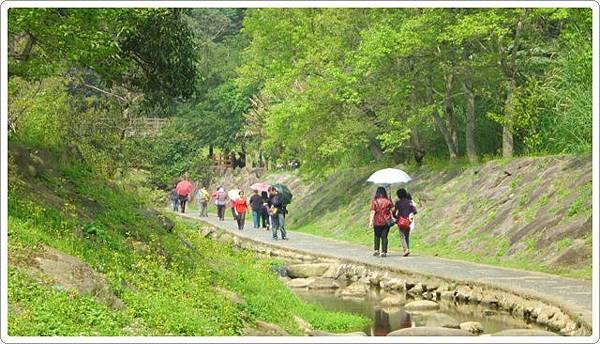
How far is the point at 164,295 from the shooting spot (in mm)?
14109

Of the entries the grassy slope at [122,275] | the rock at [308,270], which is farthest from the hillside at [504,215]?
the grassy slope at [122,275]

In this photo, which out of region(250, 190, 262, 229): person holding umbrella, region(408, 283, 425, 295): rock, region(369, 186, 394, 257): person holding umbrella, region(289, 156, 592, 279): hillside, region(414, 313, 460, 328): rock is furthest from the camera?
region(250, 190, 262, 229): person holding umbrella

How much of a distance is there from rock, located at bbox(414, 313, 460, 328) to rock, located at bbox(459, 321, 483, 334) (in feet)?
0.47

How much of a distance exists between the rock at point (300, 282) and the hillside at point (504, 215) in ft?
13.0

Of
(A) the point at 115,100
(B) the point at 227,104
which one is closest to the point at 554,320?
(A) the point at 115,100

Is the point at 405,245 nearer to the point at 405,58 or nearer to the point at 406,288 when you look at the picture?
the point at 406,288

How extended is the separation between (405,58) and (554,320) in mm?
18701

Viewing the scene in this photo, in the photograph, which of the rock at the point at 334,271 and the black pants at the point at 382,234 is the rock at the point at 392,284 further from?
the black pants at the point at 382,234

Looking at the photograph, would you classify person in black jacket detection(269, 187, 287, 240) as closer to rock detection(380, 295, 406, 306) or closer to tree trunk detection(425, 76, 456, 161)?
tree trunk detection(425, 76, 456, 161)

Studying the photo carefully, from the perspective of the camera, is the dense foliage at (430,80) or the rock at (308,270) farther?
the dense foliage at (430,80)

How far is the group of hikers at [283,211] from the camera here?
25.3 meters

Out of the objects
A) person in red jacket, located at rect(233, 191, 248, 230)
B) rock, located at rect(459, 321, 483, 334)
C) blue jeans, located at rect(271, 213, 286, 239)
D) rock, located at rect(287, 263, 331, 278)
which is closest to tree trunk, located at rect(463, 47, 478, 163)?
blue jeans, located at rect(271, 213, 286, 239)

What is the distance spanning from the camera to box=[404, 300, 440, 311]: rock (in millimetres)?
19969

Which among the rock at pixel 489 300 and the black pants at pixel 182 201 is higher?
the black pants at pixel 182 201
